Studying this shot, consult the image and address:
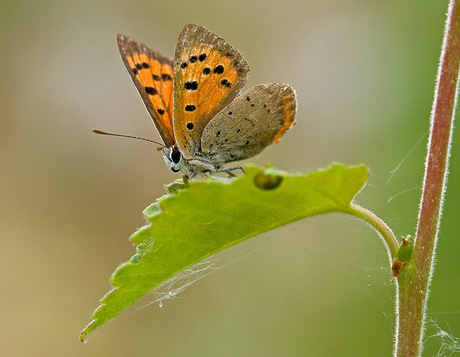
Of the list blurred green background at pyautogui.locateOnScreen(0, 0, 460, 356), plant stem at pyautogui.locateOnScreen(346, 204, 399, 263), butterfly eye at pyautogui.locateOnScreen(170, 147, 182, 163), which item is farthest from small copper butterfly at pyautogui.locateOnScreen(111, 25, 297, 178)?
blurred green background at pyautogui.locateOnScreen(0, 0, 460, 356)

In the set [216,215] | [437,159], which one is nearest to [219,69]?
[216,215]

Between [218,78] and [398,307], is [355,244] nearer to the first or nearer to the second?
[218,78]

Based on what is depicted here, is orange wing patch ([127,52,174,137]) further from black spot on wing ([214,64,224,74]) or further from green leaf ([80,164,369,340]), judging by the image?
green leaf ([80,164,369,340])

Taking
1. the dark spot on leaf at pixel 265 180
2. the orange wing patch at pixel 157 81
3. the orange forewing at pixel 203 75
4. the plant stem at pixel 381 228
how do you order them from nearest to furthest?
the dark spot on leaf at pixel 265 180 → the plant stem at pixel 381 228 → the orange forewing at pixel 203 75 → the orange wing patch at pixel 157 81

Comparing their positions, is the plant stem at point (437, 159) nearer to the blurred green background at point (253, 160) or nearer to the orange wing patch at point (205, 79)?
the orange wing patch at point (205, 79)

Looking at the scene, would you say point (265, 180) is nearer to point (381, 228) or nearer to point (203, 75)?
point (381, 228)

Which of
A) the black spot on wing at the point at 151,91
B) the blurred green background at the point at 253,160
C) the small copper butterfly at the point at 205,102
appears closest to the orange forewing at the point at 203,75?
→ the small copper butterfly at the point at 205,102

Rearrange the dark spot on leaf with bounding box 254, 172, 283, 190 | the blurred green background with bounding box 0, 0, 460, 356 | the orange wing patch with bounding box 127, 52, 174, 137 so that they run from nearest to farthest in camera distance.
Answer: the dark spot on leaf with bounding box 254, 172, 283, 190, the orange wing patch with bounding box 127, 52, 174, 137, the blurred green background with bounding box 0, 0, 460, 356

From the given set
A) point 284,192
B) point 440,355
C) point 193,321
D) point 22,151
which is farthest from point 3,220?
point 284,192
